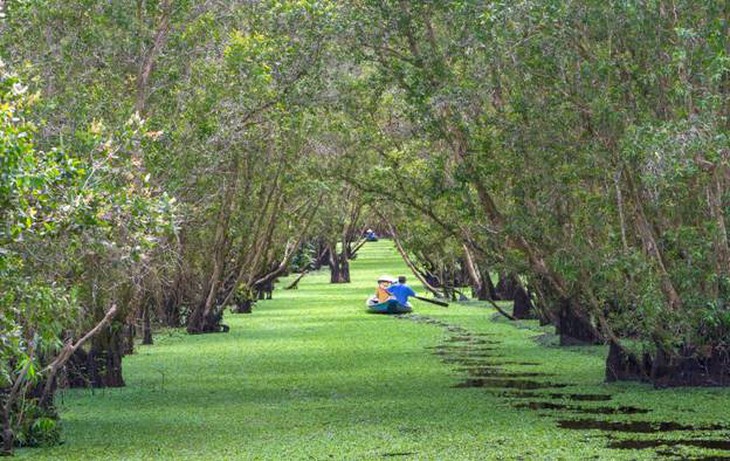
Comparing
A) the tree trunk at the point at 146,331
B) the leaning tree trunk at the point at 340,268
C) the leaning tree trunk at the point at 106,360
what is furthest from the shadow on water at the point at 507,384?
the leaning tree trunk at the point at 340,268

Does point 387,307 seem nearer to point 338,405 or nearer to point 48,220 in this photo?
point 338,405

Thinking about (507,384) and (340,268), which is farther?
(340,268)

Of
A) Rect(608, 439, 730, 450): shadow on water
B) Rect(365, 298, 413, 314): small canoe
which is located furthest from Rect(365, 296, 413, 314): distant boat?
Rect(608, 439, 730, 450): shadow on water

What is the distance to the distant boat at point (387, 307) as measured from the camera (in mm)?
41875

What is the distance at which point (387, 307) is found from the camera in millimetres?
41906

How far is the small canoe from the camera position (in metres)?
41.9

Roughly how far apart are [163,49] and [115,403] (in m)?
4.84

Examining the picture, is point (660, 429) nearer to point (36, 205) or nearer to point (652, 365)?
point (652, 365)

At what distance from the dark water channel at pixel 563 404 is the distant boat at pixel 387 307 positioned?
13.2 m

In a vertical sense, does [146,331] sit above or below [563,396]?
above

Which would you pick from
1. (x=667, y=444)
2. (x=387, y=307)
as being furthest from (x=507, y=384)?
(x=387, y=307)

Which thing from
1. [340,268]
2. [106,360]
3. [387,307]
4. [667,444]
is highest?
[340,268]

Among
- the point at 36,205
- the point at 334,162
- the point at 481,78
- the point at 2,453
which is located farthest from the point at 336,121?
the point at 36,205

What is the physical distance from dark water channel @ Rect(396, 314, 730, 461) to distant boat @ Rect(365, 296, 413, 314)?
13.2 metres
